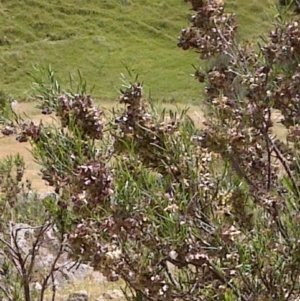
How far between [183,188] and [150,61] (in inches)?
2002

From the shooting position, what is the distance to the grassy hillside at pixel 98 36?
A: 50812 millimetres

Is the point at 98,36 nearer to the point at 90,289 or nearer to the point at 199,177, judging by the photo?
the point at 90,289

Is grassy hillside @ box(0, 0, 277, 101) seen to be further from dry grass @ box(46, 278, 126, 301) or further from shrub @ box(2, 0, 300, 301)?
shrub @ box(2, 0, 300, 301)

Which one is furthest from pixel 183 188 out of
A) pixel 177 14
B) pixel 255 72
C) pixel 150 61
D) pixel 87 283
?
pixel 177 14

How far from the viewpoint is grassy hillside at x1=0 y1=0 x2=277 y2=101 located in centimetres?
5081

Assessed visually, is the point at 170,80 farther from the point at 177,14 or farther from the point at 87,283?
the point at 87,283

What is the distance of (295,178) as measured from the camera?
7.21ft

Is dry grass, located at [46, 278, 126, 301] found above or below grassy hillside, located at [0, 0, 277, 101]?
below

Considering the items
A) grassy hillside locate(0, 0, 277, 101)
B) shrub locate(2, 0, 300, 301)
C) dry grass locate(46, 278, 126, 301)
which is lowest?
dry grass locate(46, 278, 126, 301)

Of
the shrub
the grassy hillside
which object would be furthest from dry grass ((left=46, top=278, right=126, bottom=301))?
the grassy hillside

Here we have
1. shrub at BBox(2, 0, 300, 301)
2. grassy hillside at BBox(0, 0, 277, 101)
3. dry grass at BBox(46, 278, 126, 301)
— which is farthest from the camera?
grassy hillside at BBox(0, 0, 277, 101)

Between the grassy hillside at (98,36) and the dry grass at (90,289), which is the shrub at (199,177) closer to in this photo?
the dry grass at (90,289)

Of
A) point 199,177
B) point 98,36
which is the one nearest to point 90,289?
point 199,177

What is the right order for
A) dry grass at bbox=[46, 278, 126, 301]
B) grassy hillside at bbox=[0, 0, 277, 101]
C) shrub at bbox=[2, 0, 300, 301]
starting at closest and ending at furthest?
1. shrub at bbox=[2, 0, 300, 301]
2. dry grass at bbox=[46, 278, 126, 301]
3. grassy hillside at bbox=[0, 0, 277, 101]
